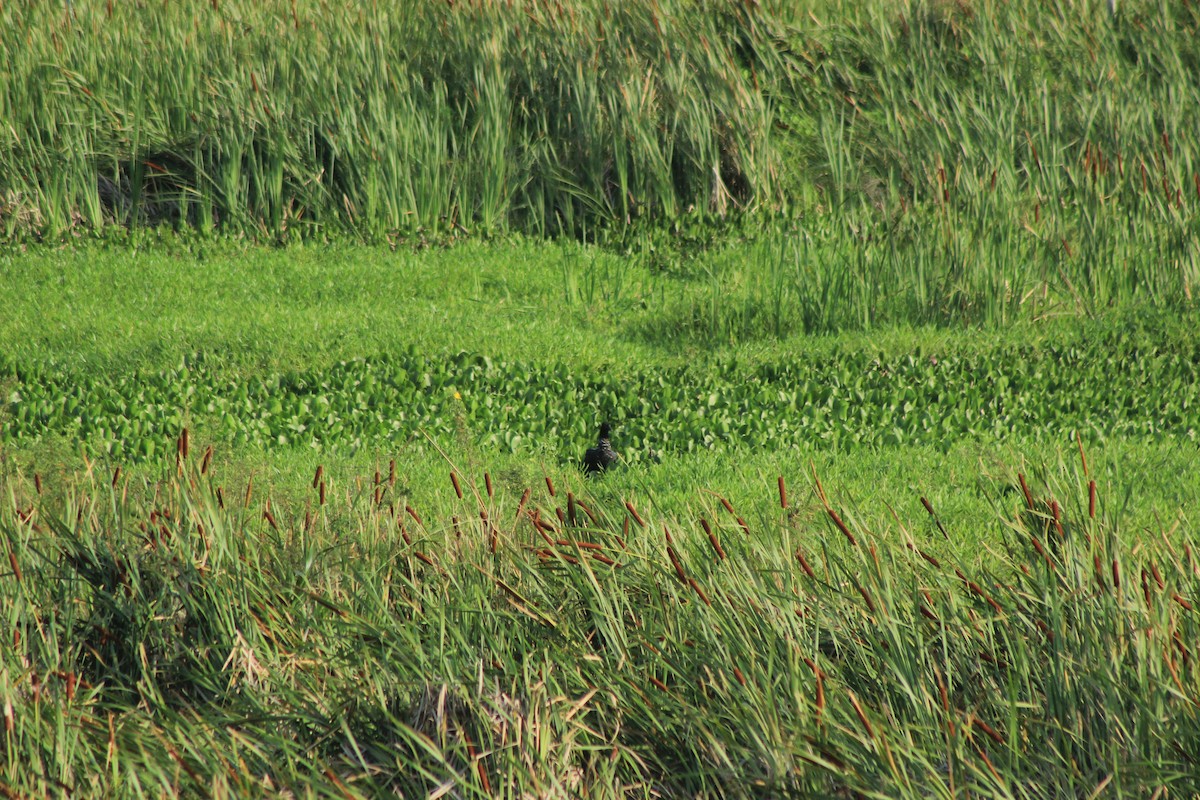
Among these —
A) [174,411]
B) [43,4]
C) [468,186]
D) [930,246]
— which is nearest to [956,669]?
[174,411]

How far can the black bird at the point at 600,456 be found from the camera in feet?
19.1

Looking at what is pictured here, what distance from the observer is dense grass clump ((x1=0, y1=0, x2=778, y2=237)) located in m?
9.95

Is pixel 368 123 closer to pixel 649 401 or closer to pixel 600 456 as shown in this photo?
pixel 649 401

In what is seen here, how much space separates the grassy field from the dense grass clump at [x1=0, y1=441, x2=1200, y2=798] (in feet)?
0.07

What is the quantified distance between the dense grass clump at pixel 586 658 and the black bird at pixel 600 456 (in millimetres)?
2066

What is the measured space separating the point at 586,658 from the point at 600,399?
13.5ft

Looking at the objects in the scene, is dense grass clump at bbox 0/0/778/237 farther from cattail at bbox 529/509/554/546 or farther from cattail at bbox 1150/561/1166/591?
cattail at bbox 1150/561/1166/591

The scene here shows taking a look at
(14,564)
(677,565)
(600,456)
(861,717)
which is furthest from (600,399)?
(861,717)

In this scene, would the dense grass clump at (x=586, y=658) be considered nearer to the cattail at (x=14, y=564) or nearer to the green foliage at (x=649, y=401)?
the cattail at (x=14, y=564)

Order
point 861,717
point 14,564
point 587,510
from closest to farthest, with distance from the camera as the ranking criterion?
point 861,717, point 14,564, point 587,510

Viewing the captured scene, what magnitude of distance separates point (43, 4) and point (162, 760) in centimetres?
1068

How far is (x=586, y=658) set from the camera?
9.27 feet

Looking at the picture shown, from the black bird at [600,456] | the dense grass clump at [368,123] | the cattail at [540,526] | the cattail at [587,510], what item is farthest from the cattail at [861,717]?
the dense grass clump at [368,123]

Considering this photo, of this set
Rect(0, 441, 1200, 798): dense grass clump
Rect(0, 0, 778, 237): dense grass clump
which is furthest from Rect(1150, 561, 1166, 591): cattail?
Rect(0, 0, 778, 237): dense grass clump
